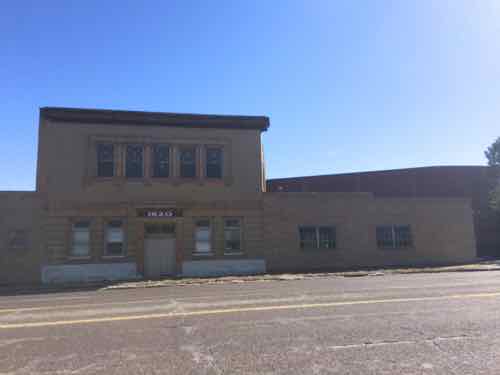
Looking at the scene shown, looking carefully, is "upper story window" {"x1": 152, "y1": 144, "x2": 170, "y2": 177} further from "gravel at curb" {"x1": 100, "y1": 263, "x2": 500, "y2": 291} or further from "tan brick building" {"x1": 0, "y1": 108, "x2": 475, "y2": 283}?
"gravel at curb" {"x1": 100, "y1": 263, "x2": 500, "y2": 291}

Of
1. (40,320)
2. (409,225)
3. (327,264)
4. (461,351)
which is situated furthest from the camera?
(409,225)

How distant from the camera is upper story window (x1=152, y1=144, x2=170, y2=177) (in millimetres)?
20516

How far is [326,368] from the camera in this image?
475cm

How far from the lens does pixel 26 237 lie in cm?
1880

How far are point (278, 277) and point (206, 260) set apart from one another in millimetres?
4411

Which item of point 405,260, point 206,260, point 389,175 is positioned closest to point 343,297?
point 206,260

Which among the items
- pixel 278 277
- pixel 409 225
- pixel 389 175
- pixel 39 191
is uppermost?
pixel 389 175

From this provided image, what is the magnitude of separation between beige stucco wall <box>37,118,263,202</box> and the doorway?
1.60m

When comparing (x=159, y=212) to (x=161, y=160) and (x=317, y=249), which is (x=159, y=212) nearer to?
(x=161, y=160)

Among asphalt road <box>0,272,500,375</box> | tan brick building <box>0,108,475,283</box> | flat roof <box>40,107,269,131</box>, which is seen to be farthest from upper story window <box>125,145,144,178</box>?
asphalt road <box>0,272,500,375</box>

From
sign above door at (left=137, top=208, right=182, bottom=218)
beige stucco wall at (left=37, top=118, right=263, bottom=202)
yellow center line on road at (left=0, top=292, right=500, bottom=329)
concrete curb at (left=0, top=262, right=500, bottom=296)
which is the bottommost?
concrete curb at (left=0, top=262, right=500, bottom=296)

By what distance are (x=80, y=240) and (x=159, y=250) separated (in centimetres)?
407

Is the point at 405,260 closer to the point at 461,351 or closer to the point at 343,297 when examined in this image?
the point at 343,297

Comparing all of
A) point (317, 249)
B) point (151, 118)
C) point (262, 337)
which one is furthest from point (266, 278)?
point (262, 337)
